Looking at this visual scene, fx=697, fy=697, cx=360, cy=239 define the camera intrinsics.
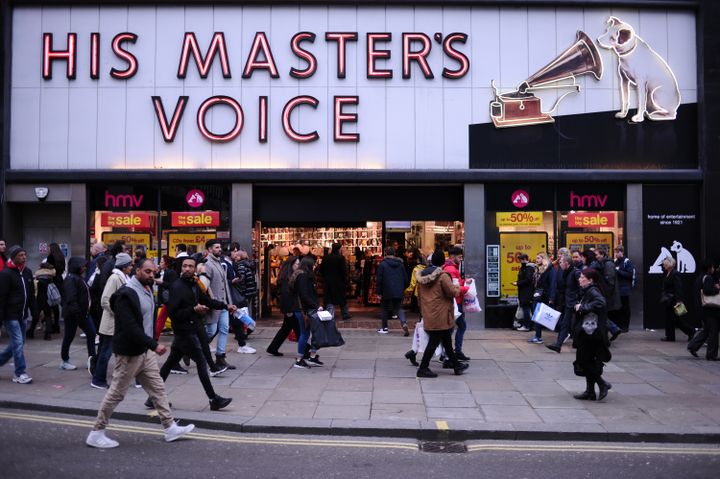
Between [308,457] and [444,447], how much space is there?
145cm

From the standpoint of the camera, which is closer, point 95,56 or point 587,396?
point 587,396

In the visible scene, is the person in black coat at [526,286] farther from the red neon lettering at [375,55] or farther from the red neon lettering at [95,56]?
the red neon lettering at [95,56]

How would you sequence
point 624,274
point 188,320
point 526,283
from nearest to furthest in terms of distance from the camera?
point 188,320 < point 526,283 < point 624,274

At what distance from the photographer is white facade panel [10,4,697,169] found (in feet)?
51.2

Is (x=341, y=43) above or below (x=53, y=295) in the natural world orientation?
above

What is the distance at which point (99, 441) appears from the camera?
22.4ft

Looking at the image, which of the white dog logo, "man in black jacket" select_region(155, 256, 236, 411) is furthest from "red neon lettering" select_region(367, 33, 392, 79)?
"man in black jacket" select_region(155, 256, 236, 411)

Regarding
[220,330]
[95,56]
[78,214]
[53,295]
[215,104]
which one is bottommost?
[220,330]

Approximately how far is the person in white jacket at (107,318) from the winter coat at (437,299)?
3.98 metres

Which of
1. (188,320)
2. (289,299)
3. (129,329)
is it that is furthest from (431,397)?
(129,329)

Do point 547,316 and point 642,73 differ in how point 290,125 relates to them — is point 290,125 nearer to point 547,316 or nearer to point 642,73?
point 547,316

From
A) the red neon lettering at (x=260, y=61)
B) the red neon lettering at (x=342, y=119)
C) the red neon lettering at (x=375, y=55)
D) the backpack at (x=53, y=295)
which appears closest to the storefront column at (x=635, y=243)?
the red neon lettering at (x=375, y=55)

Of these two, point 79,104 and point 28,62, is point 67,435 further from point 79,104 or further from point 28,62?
point 28,62

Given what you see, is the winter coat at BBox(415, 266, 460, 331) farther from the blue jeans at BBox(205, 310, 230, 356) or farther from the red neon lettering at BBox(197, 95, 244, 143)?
the red neon lettering at BBox(197, 95, 244, 143)
